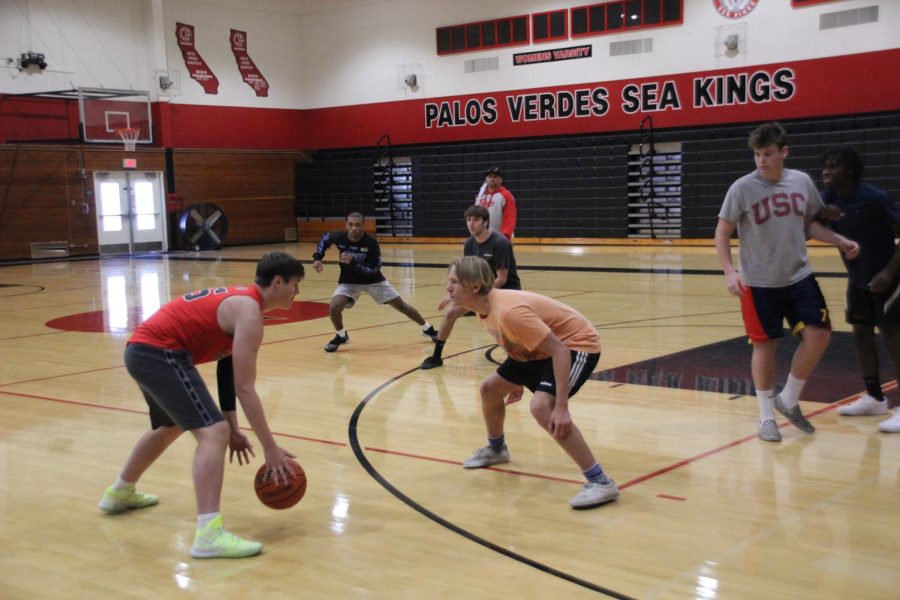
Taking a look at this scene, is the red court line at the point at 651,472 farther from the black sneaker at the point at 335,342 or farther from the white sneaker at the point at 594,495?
the black sneaker at the point at 335,342

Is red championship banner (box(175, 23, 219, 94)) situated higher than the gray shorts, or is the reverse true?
red championship banner (box(175, 23, 219, 94))

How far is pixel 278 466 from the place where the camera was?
407 cm

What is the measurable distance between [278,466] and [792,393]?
127 inches

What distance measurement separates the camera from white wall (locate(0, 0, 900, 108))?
823 inches

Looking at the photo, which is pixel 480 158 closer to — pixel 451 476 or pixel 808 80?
pixel 808 80

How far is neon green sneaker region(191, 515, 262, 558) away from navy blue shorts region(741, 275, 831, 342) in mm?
3164

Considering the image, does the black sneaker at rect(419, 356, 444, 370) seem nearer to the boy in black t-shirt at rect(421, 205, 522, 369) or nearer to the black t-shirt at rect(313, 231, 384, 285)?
the boy in black t-shirt at rect(421, 205, 522, 369)

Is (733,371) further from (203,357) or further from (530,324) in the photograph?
(203,357)

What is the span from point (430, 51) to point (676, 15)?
7.22 m

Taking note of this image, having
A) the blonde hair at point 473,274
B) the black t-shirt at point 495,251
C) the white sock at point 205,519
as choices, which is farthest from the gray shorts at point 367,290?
the white sock at point 205,519

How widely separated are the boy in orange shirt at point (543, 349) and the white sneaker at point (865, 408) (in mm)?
2334

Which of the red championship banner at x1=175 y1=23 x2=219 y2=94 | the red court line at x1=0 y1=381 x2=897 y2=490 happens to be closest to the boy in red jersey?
the red court line at x1=0 y1=381 x2=897 y2=490

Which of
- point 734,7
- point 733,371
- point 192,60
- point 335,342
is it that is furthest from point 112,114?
point 733,371

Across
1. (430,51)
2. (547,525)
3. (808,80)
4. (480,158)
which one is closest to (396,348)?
(547,525)
